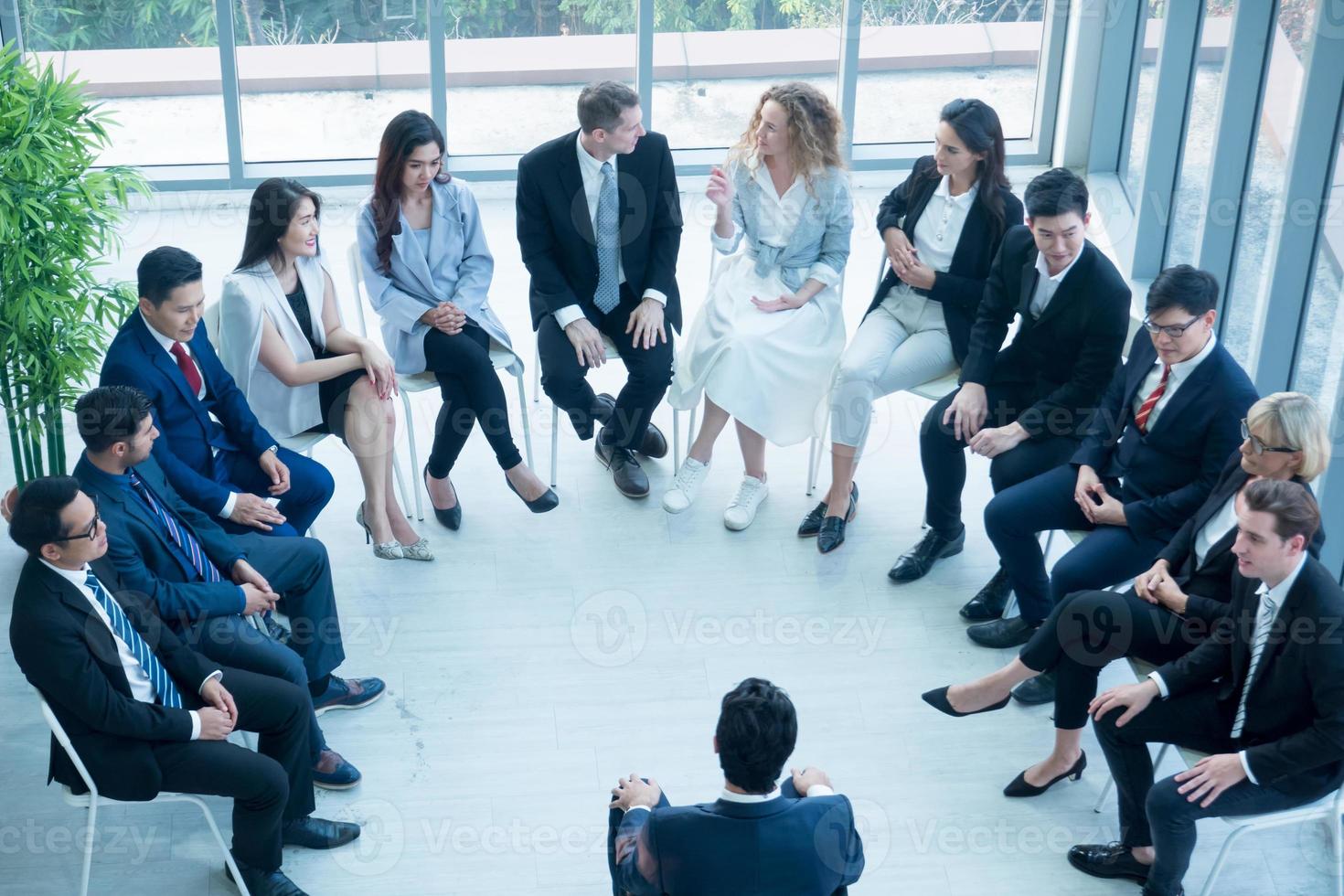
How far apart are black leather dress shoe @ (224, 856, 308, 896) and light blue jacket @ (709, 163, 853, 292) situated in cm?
276

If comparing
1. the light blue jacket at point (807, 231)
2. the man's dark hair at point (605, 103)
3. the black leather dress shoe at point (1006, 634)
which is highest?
the man's dark hair at point (605, 103)

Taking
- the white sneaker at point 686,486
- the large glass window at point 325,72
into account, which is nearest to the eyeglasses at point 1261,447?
the white sneaker at point 686,486

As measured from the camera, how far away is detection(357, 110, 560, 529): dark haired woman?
5.24m

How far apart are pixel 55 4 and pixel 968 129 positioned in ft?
16.4

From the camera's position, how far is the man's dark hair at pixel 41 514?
11.5 feet

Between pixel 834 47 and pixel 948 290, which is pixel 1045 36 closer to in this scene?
pixel 834 47

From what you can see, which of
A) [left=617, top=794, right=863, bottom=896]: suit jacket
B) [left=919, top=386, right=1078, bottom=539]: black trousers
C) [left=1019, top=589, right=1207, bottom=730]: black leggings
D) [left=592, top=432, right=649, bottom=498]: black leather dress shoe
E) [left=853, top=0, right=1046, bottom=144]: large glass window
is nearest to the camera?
[left=617, top=794, right=863, bottom=896]: suit jacket

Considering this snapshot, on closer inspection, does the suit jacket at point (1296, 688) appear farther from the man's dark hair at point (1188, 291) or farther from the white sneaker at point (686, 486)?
the white sneaker at point (686, 486)

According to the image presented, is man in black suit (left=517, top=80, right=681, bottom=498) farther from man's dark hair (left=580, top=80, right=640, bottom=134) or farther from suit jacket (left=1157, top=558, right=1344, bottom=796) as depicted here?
Result: suit jacket (left=1157, top=558, right=1344, bottom=796)

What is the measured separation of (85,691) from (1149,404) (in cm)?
306

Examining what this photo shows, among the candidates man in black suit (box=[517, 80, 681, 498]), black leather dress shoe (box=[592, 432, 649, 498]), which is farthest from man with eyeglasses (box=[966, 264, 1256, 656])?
man in black suit (box=[517, 80, 681, 498])

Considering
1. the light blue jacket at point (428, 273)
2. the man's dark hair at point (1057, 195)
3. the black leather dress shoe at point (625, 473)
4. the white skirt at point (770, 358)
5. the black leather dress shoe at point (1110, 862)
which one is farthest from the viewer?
the black leather dress shoe at point (625, 473)

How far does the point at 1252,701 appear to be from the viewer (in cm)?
373

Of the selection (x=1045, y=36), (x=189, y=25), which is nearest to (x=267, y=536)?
(x=189, y=25)
